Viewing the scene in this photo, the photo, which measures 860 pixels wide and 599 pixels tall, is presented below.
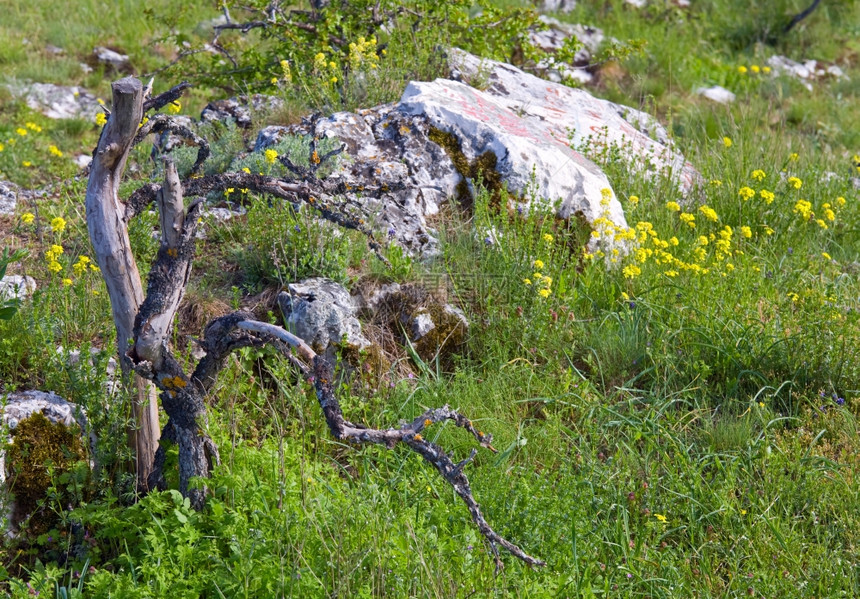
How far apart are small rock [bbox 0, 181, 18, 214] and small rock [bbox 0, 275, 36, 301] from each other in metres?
0.99

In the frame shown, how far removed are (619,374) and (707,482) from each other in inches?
33.2

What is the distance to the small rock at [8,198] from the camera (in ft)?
15.9

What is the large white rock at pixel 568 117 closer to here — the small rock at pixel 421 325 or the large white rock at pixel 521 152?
the large white rock at pixel 521 152

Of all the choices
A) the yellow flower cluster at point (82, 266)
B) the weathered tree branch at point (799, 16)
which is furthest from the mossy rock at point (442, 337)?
the weathered tree branch at point (799, 16)

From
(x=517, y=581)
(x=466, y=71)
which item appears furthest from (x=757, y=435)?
(x=466, y=71)

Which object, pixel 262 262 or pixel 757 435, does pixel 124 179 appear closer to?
pixel 262 262

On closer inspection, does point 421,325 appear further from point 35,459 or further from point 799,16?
point 799,16

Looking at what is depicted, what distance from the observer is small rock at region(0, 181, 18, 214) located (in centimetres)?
484

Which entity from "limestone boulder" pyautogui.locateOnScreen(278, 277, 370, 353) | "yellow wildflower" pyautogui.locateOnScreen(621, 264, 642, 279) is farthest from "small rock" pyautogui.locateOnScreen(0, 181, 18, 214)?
"yellow wildflower" pyautogui.locateOnScreen(621, 264, 642, 279)

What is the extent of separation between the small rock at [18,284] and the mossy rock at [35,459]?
933 millimetres

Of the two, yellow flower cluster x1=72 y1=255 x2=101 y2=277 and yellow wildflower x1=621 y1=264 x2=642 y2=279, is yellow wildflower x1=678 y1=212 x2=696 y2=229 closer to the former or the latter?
yellow wildflower x1=621 y1=264 x2=642 y2=279

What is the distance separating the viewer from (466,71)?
6.40 meters

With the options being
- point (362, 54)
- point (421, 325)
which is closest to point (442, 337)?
Answer: point (421, 325)

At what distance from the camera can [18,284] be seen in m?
3.82
